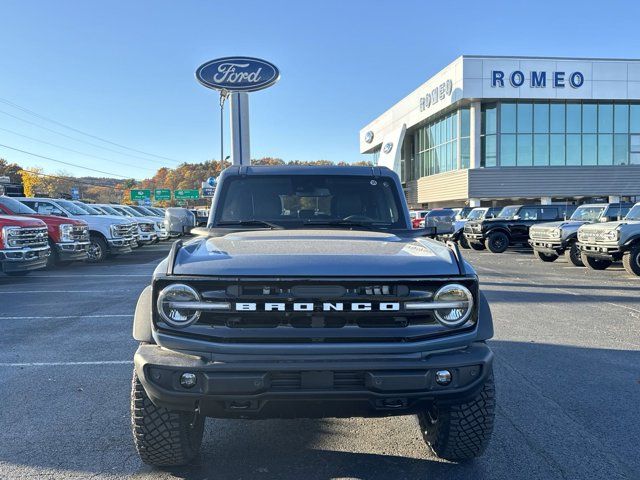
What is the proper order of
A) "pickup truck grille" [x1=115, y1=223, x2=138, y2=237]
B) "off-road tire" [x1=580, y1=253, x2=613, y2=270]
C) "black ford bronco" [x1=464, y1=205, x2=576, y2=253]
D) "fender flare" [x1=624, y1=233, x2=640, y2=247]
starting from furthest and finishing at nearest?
"black ford bronco" [x1=464, y1=205, x2=576, y2=253], "pickup truck grille" [x1=115, y1=223, x2=138, y2=237], "off-road tire" [x1=580, y1=253, x2=613, y2=270], "fender flare" [x1=624, y1=233, x2=640, y2=247]

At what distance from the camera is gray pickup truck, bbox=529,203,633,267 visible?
1444 cm

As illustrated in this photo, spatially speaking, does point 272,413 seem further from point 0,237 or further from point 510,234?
point 510,234

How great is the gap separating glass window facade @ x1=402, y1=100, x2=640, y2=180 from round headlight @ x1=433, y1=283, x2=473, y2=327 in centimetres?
3716

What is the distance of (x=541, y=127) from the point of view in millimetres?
37562

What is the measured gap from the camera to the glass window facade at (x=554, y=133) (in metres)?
37.4

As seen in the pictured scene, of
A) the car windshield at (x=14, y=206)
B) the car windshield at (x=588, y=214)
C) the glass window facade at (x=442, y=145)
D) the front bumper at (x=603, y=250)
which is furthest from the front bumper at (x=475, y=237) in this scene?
the glass window facade at (x=442, y=145)

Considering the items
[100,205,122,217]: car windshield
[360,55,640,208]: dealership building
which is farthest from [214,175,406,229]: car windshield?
[360,55,640,208]: dealership building

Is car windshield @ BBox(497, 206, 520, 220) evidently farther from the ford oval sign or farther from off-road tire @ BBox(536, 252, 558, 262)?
the ford oval sign

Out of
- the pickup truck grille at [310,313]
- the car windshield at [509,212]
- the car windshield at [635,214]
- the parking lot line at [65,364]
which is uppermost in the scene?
the car windshield at [509,212]

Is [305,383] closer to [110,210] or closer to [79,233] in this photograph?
[79,233]

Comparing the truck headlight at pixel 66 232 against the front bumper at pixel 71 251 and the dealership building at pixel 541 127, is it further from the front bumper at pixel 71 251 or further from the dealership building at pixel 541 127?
the dealership building at pixel 541 127

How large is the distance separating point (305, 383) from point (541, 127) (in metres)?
39.4

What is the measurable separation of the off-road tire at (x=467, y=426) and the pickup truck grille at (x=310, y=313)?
25.7 inches

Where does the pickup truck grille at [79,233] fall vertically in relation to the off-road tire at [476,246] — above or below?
above
